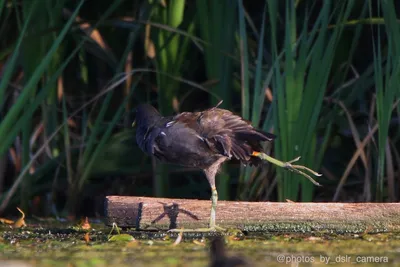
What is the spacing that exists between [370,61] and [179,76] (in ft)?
4.76

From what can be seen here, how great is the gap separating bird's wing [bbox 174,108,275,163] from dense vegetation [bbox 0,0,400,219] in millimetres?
430

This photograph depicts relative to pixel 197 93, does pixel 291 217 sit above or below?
below

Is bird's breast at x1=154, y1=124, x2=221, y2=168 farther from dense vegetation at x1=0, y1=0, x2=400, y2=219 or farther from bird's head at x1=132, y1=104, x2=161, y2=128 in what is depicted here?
dense vegetation at x1=0, y1=0, x2=400, y2=219

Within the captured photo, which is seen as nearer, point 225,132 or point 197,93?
point 225,132

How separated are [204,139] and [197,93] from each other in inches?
72.9

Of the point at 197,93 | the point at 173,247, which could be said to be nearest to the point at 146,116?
the point at 173,247

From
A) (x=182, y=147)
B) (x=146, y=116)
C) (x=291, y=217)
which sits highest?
(x=146, y=116)

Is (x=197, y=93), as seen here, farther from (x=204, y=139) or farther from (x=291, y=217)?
(x=291, y=217)

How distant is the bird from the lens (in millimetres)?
4820

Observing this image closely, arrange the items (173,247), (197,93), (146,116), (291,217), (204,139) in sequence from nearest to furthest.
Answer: (173,247), (291,217), (204,139), (146,116), (197,93)

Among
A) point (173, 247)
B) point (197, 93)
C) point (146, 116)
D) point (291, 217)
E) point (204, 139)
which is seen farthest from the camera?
point (197, 93)

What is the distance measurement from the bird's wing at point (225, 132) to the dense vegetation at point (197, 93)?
1.41 ft

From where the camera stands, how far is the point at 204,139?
4.85 metres

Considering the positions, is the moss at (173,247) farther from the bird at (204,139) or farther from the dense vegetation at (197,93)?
the dense vegetation at (197,93)
